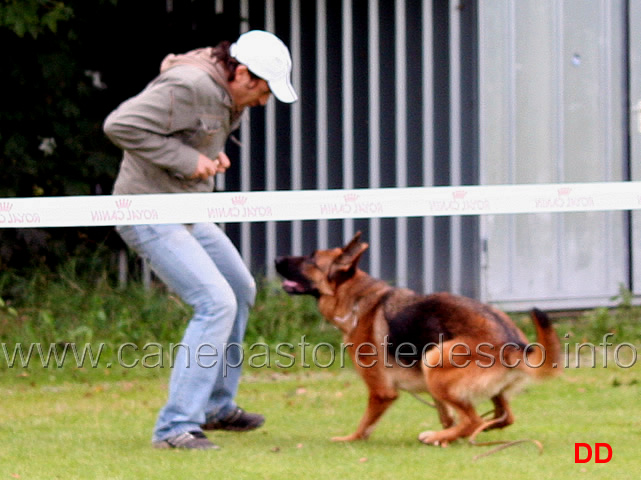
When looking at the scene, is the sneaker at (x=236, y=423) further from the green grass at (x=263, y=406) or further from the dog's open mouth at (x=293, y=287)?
the dog's open mouth at (x=293, y=287)

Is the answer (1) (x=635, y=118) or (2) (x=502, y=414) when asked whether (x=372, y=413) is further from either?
(1) (x=635, y=118)

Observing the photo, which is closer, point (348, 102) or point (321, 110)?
point (348, 102)

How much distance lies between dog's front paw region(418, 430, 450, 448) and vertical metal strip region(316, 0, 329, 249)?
446 centimetres

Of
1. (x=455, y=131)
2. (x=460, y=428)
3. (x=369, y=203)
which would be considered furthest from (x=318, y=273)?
(x=455, y=131)

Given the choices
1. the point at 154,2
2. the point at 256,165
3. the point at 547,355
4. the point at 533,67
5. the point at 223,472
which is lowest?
the point at 223,472

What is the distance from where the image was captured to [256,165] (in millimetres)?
A: 9734

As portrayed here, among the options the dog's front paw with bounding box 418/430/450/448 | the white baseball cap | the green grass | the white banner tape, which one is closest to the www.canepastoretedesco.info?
the green grass

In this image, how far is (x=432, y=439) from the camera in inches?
202

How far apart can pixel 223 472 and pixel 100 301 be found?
4429 mm

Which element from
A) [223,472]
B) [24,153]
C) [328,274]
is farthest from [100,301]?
[223,472]

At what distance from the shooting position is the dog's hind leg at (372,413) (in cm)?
522

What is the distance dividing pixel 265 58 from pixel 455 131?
4408 millimetres

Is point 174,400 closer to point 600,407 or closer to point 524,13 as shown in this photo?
point 600,407

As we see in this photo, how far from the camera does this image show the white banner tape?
5414 mm
